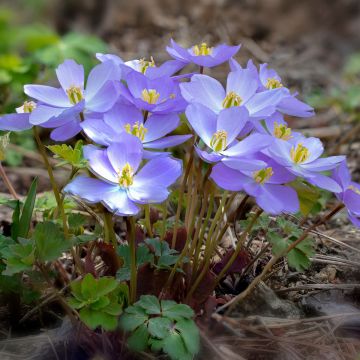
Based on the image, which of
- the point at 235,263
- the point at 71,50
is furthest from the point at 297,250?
the point at 71,50

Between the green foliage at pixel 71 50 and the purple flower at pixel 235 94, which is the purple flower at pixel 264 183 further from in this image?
the green foliage at pixel 71 50

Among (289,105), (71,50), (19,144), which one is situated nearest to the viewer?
(289,105)

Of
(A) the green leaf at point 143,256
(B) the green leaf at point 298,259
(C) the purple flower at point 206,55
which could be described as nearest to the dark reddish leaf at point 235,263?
(B) the green leaf at point 298,259

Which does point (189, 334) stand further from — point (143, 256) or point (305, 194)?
point (305, 194)

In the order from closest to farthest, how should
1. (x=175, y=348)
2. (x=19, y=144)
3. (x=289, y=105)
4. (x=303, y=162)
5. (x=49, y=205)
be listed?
(x=175, y=348) < (x=303, y=162) < (x=289, y=105) < (x=49, y=205) < (x=19, y=144)

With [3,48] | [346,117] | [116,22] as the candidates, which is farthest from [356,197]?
[116,22]

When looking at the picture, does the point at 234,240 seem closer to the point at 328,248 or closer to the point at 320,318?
the point at 328,248
